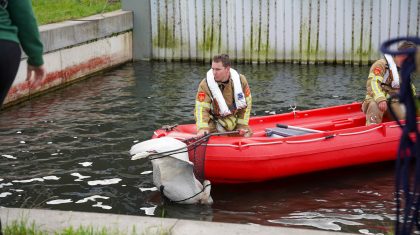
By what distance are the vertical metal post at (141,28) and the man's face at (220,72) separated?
31.9 ft

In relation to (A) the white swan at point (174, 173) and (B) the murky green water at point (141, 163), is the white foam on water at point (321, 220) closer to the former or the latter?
(B) the murky green water at point (141, 163)

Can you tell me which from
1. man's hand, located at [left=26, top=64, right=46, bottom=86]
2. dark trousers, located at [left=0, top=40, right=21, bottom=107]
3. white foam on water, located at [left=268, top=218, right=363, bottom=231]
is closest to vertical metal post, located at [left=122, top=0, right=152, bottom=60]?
white foam on water, located at [left=268, top=218, right=363, bottom=231]

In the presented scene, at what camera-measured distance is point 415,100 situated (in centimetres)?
282

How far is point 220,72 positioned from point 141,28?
9930 mm

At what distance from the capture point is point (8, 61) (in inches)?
126

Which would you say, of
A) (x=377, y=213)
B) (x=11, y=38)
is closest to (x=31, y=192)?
(x=377, y=213)

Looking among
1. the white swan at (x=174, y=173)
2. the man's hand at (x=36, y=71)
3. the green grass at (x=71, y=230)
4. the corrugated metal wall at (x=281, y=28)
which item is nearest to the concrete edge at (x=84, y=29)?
the corrugated metal wall at (x=281, y=28)

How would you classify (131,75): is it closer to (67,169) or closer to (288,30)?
(288,30)

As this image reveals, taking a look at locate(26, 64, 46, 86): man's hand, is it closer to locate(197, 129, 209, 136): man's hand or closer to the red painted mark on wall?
locate(197, 129, 209, 136): man's hand

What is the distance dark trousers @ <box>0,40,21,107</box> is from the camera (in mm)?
3182

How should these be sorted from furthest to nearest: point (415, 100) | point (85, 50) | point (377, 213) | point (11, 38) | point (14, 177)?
1. point (85, 50)
2. point (14, 177)
3. point (377, 213)
4. point (11, 38)
5. point (415, 100)

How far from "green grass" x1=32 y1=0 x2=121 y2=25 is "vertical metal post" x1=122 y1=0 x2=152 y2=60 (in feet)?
2.57

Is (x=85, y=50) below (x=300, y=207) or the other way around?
the other way around

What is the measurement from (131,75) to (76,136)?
5.38 meters
